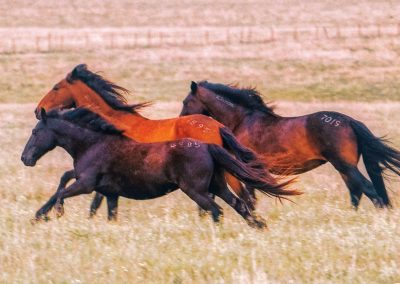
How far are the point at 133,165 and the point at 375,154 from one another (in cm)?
286

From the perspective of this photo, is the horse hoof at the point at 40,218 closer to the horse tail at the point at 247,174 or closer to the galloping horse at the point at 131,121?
the galloping horse at the point at 131,121

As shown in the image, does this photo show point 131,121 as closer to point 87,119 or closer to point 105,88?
point 105,88

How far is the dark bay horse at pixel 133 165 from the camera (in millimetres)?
9562

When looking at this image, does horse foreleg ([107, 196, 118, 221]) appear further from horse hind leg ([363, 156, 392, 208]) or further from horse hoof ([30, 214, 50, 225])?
horse hind leg ([363, 156, 392, 208])

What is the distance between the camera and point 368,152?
11492mm

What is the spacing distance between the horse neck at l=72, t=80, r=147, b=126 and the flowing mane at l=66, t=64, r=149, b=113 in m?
0.03

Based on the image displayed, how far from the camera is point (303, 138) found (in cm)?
1166

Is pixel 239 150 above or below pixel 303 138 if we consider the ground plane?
above

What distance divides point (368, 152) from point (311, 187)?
4.78 feet

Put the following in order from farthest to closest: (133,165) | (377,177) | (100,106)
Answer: (100,106) → (377,177) → (133,165)

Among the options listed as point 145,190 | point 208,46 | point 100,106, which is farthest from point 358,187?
point 208,46

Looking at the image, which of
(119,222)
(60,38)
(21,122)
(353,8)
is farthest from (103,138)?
(353,8)

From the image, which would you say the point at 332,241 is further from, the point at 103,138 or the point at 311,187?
the point at 311,187

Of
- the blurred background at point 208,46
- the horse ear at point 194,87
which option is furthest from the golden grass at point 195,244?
the blurred background at point 208,46
